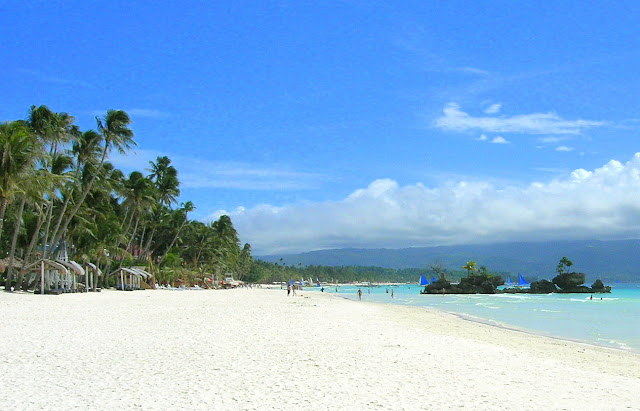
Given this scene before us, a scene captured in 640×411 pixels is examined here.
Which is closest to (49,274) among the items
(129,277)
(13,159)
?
(13,159)

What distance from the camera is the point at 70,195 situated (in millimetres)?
34156

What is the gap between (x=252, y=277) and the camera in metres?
139

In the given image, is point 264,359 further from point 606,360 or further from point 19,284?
point 19,284

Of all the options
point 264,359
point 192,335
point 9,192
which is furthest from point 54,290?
point 264,359

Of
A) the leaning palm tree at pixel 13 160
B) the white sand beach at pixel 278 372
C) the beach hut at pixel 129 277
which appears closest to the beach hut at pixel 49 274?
the leaning palm tree at pixel 13 160

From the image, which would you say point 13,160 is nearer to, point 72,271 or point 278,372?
point 72,271

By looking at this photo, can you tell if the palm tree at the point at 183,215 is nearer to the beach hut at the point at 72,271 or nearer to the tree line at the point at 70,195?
the tree line at the point at 70,195

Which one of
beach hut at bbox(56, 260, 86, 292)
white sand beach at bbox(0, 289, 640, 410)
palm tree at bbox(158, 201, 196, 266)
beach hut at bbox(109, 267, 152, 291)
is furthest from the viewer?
palm tree at bbox(158, 201, 196, 266)

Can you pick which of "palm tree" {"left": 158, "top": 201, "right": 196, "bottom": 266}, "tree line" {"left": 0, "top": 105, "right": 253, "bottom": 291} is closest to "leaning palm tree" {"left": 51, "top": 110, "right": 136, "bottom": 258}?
"tree line" {"left": 0, "top": 105, "right": 253, "bottom": 291}

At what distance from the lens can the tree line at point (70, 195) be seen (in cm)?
2702

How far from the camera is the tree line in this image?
27.0 m

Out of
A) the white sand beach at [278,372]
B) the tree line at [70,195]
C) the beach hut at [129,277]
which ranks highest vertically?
the tree line at [70,195]

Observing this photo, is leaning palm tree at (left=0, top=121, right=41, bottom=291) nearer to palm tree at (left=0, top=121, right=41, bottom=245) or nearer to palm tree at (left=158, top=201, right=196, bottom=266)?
palm tree at (left=0, top=121, right=41, bottom=245)

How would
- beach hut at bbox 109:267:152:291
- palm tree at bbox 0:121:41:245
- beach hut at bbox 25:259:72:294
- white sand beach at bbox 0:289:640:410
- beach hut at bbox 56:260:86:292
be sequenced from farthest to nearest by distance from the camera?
1. beach hut at bbox 109:267:152:291
2. beach hut at bbox 56:260:86:292
3. beach hut at bbox 25:259:72:294
4. palm tree at bbox 0:121:41:245
5. white sand beach at bbox 0:289:640:410
